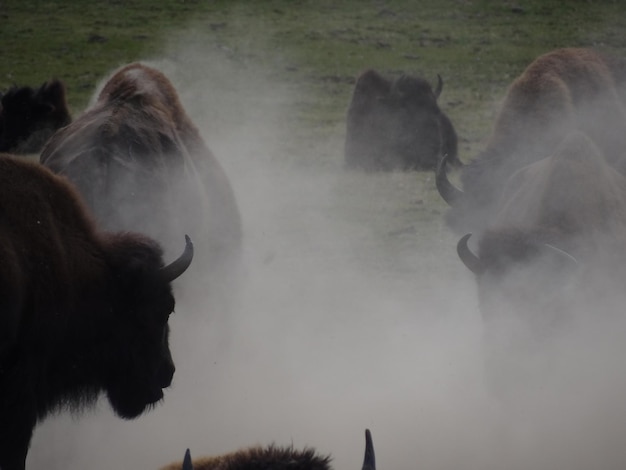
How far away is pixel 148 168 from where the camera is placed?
6473mm

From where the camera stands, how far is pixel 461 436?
19.6 feet

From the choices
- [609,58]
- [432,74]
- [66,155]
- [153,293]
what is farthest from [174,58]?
[153,293]

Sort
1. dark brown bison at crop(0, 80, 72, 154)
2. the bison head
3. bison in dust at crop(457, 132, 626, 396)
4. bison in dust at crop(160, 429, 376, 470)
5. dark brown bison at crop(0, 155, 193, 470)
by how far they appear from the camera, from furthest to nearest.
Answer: dark brown bison at crop(0, 80, 72, 154) → bison in dust at crop(457, 132, 626, 396) → the bison head → dark brown bison at crop(0, 155, 193, 470) → bison in dust at crop(160, 429, 376, 470)

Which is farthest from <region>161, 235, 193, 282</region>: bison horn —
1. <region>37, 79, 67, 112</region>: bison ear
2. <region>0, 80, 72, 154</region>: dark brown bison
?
<region>0, 80, 72, 154</region>: dark brown bison

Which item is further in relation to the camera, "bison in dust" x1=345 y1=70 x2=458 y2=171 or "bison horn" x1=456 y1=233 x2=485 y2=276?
"bison in dust" x1=345 y1=70 x2=458 y2=171

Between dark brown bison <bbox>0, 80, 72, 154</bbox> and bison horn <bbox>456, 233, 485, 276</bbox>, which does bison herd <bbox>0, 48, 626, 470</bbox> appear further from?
dark brown bison <bbox>0, 80, 72, 154</bbox>

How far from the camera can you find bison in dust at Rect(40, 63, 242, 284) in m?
6.27

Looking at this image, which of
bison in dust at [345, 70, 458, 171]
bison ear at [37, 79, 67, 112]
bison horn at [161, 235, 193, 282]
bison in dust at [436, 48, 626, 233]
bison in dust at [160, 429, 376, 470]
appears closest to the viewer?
bison in dust at [160, 429, 376, 470]

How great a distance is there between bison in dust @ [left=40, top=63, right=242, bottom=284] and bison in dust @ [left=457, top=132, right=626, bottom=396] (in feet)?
6.56

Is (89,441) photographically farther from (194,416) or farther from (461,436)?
(461,436)

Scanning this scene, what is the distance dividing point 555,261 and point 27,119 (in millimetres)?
8365

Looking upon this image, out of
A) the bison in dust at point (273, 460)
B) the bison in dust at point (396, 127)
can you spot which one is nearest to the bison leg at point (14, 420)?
the bison in dust at point (273, 460)

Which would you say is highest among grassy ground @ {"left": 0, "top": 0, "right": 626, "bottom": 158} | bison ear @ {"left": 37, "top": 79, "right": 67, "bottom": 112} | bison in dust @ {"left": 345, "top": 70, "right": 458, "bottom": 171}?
bison ear @ {"left": 37, "top": 79, "right": 67, "bottom": 112}

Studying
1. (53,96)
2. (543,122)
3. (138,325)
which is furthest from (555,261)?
(53,96)
